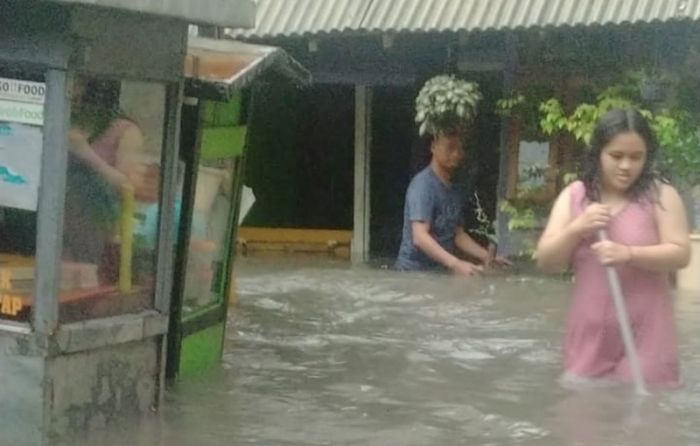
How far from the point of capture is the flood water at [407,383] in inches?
220

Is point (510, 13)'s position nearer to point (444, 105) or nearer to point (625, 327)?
point (444, 105)

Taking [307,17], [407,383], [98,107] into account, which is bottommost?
[407,383]

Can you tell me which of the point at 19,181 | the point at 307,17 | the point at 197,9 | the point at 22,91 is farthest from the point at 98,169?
the point at 307,17

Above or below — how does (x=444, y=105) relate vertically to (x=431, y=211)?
above

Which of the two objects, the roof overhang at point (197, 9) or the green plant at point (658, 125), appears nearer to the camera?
the roof overhang at point (197, 9)

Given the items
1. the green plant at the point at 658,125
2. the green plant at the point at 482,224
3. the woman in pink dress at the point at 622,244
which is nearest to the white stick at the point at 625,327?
the woman in pink dress at the point at 622,244

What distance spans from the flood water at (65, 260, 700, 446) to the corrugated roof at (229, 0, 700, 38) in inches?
94.3

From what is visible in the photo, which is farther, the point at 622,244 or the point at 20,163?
the point at 622,244

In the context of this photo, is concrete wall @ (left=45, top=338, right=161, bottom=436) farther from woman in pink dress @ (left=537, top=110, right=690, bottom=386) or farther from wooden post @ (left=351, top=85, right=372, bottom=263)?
wooden post @ (left=351, top=85, right=372, bottom=263)

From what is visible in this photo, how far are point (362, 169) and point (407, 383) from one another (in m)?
7.84

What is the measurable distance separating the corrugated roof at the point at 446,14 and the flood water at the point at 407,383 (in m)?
2.40

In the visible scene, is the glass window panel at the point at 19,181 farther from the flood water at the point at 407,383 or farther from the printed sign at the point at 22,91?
the flood water at the point at 407,383

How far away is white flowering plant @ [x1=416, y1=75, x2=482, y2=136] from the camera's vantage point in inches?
483

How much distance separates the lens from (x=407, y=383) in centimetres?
675
